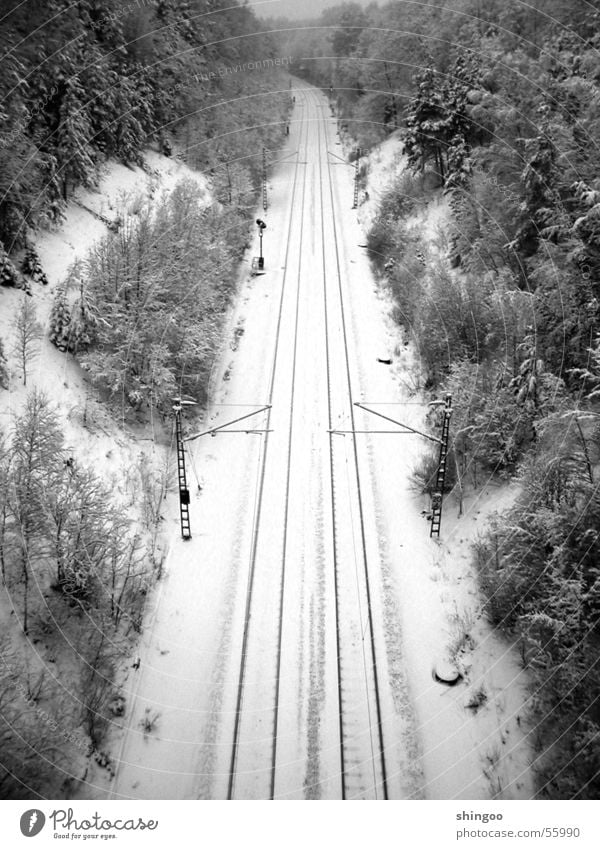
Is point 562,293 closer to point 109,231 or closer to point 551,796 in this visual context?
point 551,796

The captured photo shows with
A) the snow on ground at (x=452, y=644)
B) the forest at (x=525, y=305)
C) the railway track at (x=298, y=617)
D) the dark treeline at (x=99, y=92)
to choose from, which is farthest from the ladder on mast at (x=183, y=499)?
the dark treeline at (x=99, y=92)

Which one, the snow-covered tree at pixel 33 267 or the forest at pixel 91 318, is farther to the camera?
the snow-covered tree at pixel 33 267

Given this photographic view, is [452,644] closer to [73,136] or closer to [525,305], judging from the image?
[525,305]

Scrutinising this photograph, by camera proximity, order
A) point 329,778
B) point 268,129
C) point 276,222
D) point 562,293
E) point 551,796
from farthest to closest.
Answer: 1. point 268,129
2. point 276,222
3. point 562,293
4. point 329,778
5. point 551,796

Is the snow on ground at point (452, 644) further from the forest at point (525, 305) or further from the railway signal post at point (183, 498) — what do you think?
the railway signal post at point (183, 498)

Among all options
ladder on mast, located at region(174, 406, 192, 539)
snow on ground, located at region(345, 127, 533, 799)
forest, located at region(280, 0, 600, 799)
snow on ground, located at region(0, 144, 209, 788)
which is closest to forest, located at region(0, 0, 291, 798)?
snow on ground, located at region(0, 144, 209, 788)

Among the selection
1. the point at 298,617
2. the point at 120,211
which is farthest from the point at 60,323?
the point at 298,617

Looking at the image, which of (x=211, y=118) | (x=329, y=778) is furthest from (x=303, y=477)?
(x=211, y=118)
